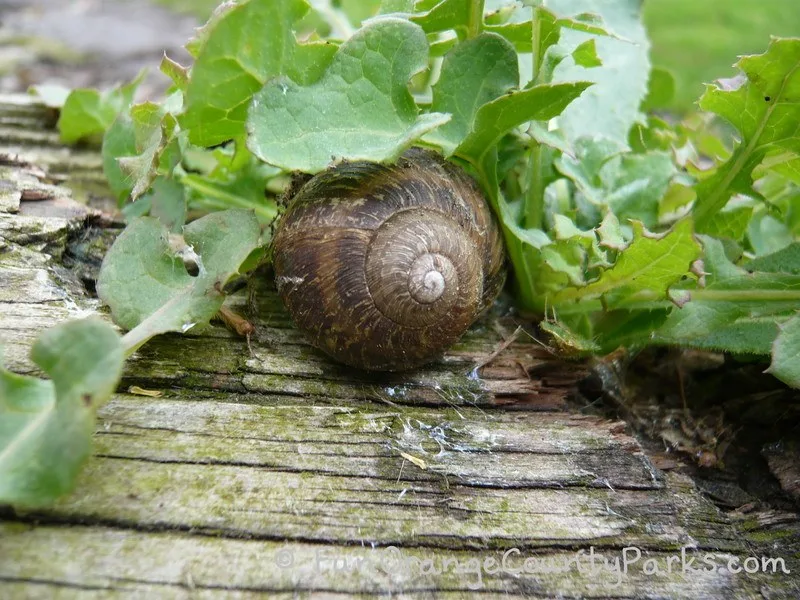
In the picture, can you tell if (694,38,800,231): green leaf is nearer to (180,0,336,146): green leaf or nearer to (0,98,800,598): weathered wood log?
(0,98,800,598): weathered wood log

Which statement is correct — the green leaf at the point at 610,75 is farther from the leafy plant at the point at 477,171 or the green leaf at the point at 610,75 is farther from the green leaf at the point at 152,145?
the green leaf at the point at 152,145

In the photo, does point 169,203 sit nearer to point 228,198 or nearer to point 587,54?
point 228,198

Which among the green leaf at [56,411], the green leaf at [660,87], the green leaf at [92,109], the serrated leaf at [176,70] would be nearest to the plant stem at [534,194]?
the serrated leaf at [176,70]

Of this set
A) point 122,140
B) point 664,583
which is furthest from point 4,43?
point 664,583

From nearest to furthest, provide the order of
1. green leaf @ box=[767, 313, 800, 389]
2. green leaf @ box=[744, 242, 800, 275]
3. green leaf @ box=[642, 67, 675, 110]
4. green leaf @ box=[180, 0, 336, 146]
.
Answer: green leaf @ box=[180, 0, 336, 146] → green leaf @ box=[767, 313, 800, 389] → green leaf @ box=[744, 242, 800, 275] → green leaf @ box=[642, 67, 675, 110]

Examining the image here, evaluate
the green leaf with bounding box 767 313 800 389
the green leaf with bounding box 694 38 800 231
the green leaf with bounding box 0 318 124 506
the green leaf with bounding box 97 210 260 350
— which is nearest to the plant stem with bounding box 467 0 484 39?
the green leaf with bounding box 694 38 800 231

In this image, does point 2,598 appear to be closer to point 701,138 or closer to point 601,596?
point 601,596
